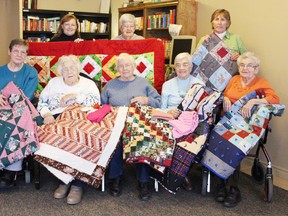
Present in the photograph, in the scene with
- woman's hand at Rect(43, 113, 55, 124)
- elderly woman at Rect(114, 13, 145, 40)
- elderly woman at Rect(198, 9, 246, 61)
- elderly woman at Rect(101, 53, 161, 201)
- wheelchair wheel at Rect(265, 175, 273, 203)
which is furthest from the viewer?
elderly woman at Rect(114, 13, 145, 40)

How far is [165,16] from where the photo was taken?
454 cm

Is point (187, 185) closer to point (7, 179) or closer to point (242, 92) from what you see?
point (242, 92)

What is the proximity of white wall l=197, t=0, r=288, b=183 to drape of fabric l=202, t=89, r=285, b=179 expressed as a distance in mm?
685

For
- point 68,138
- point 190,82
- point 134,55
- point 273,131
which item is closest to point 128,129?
point 68,138

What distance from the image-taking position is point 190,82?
9.13ft

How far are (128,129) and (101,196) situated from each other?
1.73ft

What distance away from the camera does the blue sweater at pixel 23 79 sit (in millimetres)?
2805

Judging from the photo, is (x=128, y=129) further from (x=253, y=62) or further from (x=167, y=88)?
(x=253, y=62)

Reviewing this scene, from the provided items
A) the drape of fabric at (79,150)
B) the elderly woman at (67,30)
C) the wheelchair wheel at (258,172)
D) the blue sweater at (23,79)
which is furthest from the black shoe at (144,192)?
the elderly woman at (67,30)

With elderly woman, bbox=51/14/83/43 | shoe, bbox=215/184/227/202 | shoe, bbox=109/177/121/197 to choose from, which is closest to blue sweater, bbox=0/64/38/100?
elderly woman, bbox=51/14/83/43

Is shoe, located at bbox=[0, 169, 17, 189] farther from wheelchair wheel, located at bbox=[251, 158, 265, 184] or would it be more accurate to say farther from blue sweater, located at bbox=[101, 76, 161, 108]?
wheelchair wheel, located at bbox=[251, 158, 265, 184]

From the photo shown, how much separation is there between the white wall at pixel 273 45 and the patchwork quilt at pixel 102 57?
87 centimetres

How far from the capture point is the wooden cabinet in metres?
4.06

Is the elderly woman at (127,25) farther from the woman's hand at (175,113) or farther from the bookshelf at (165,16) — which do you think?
the woman's hand at (175,113)
